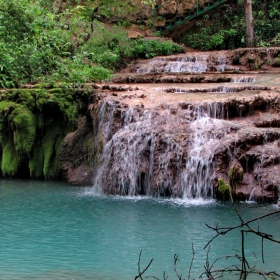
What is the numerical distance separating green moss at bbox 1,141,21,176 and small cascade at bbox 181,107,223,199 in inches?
220

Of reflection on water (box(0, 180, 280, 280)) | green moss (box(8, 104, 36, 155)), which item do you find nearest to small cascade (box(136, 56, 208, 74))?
green moss (box(8, 104, 36, 155))

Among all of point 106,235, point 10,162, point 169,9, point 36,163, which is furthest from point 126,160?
point 169,9

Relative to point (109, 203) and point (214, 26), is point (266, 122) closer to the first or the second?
point (109, 203)

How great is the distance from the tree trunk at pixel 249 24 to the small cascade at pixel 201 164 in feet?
35.3

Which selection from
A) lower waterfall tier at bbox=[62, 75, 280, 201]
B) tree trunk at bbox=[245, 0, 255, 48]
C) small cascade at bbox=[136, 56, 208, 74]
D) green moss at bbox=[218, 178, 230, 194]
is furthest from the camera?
tree trunk at bbox=[245, 0, 255, 48]

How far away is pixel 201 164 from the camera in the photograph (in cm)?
1074

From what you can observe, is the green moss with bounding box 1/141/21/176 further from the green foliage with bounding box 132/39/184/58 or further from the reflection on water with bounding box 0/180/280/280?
the green foliage with bounding box 132/39/184/58

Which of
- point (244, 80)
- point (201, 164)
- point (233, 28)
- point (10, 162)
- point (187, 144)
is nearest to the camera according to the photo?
point (201, 164)

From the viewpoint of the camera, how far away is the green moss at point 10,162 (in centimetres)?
1423

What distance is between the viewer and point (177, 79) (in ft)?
52.2

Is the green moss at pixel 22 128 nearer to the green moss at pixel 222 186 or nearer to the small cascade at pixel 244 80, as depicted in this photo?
the green moss at pixel 222 186

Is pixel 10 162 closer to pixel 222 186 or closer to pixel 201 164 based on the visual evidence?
pixel 201 164

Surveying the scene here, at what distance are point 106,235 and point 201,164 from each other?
3706 millimetres

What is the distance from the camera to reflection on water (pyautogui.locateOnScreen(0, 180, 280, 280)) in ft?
19.9
